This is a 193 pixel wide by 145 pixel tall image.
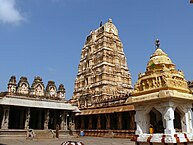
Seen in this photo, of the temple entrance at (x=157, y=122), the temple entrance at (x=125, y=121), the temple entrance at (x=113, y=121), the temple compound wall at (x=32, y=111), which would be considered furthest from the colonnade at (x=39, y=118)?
the temple entrance at (x=157, y=122)

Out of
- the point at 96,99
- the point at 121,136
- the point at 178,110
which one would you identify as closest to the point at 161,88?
the point at 178,110

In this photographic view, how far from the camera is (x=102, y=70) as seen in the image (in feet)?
154

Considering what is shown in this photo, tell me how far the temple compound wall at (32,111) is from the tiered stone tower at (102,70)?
930cm

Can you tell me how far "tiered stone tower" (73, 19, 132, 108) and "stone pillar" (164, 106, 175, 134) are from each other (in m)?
34.0

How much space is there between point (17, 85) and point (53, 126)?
17522 millimetres

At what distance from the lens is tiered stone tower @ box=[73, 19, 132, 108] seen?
150 ft

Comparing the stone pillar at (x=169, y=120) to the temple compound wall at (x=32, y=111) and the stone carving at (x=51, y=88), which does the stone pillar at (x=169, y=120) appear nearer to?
the temple compound wall at (x=32, y=111)

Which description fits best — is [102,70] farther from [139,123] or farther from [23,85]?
[139,123]

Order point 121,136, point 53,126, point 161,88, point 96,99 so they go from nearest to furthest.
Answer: point 161,88 < point 121,136 < point 53,126 < point 96,99

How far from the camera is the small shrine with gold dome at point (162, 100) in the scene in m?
7.67

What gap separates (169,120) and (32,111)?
31.2m

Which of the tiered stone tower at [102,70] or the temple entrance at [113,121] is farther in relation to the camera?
the tiered stone tower at [102,70]

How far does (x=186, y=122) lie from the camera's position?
8.58 metres

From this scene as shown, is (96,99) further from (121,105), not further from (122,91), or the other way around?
(121,105)
